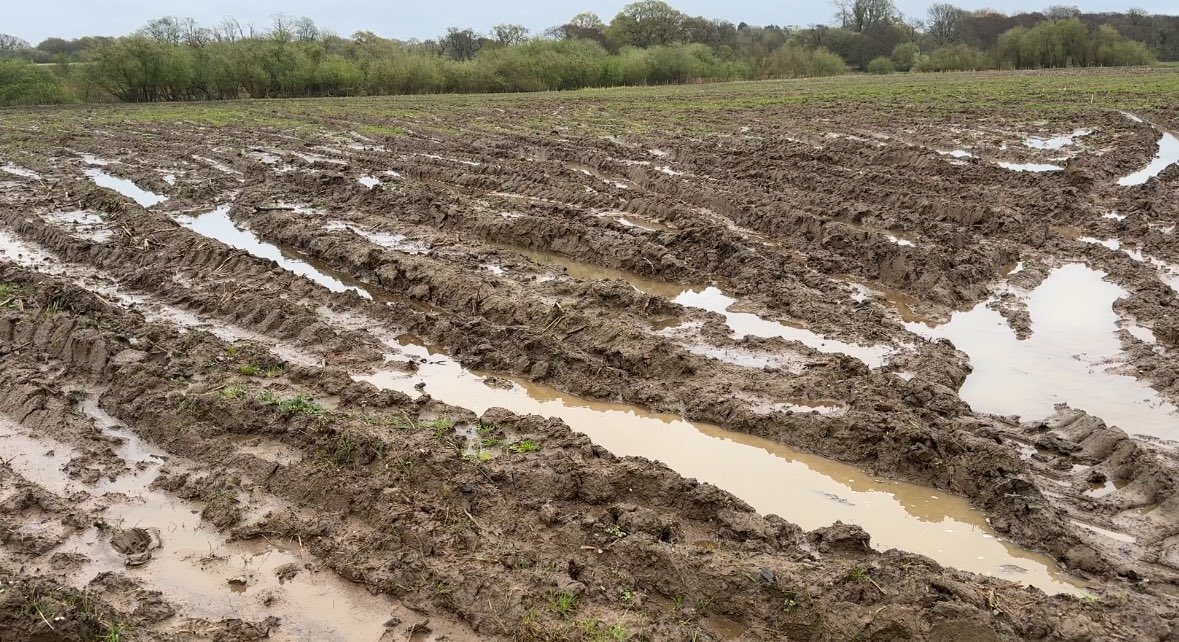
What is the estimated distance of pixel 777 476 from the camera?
696cm

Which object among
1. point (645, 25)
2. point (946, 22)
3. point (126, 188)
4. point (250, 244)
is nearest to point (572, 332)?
point (250, 244)

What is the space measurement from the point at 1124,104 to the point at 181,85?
47901 millimetres

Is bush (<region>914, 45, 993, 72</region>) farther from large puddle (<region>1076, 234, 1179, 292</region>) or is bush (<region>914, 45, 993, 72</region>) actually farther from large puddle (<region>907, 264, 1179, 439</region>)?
large puddle (<region>907, 264, 1179, 439</region>)

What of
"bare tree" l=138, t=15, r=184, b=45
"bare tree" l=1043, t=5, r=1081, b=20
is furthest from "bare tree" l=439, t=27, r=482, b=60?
"bare tree" l=1043, t=5, r=1081, b=20

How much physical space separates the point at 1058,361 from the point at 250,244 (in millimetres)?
12546

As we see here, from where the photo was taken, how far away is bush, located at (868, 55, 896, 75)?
230 ft

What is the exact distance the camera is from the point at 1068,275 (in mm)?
11906

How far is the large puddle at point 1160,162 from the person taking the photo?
17438 mm

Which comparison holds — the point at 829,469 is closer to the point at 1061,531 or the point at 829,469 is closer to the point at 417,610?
the point at 1061,531

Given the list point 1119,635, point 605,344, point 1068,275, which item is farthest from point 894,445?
point 1068,275

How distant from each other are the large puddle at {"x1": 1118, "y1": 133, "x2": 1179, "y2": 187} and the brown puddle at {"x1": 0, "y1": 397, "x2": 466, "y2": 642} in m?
18.2

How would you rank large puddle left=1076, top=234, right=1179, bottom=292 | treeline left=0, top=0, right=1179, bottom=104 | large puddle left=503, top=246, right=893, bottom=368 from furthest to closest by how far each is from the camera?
treeline left=0, top=0, right=1179, bottom=104 < large puddle left=1076, top=234, right=1179, bottom=292 < large puddle left=503, top=246, right=893, bottom=368

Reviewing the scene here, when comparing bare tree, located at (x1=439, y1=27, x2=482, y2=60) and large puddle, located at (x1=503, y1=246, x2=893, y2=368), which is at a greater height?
bare tree, located at (x1=439, y1=27, x2=482, y2=60)

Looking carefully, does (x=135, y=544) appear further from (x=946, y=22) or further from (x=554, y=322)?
(x=946, y=22)
